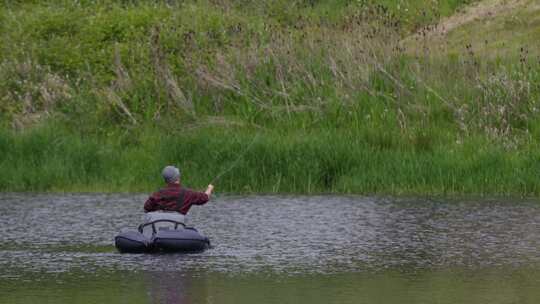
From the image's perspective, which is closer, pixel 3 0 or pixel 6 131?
pixel 6 131

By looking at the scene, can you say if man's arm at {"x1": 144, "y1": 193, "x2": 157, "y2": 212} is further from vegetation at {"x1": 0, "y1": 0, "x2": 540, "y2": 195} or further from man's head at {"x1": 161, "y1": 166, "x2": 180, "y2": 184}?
vegetation at {"x1": 0, "y1": 0, "x2": 540, "y2": 195}

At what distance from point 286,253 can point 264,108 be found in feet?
30.1

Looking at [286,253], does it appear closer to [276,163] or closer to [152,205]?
[152,205]

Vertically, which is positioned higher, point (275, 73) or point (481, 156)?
point (275, 73)

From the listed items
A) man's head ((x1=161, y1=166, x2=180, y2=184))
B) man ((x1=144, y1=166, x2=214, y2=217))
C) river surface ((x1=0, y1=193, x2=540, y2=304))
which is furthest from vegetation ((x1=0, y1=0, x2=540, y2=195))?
man ((x1=144, y1=166, x2=214, y2=217))

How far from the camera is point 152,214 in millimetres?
15227

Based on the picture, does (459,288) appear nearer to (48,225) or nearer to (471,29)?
(48,225)

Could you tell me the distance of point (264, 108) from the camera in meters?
23.8

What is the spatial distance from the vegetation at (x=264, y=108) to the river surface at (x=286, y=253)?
1158 mm

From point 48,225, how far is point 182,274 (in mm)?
4636

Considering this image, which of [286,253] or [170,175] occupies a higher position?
[170,175]

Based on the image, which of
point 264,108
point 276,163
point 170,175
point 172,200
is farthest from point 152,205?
point 264,108

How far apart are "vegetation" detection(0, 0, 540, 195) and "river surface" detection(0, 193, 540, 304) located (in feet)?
3.80

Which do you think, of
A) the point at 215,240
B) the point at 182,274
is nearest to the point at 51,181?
the point at 215,240
